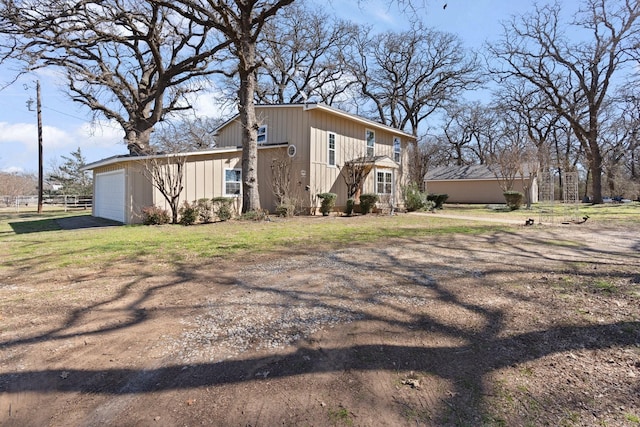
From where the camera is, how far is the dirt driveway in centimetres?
205

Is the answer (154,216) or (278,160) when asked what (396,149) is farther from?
(154,216)

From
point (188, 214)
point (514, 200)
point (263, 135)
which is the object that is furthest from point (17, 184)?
point (514, 200)

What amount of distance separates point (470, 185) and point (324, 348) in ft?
106

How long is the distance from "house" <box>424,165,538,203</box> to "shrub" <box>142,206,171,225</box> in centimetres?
2675

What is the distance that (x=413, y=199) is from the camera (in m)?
18.4

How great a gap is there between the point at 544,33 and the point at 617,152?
19.8 metres

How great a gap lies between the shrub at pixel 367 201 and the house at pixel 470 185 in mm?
17705

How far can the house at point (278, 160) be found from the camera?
42.6 feet

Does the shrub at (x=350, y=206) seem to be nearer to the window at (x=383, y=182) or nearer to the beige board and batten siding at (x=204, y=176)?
the window at (x=383, y=182)

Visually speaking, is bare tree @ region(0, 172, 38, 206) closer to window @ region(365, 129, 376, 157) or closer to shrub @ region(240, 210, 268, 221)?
shrub @ region(240, 210, 268, 221)

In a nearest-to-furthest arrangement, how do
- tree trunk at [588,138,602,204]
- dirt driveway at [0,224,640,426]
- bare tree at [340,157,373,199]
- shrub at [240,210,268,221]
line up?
dirt driveway at [0,224,640,426], shrub at [240,210,268,221], bare tree at [340,157,373,199], tree trunk at [588,138,602,204]

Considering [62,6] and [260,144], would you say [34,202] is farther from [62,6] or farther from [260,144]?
[260,144]

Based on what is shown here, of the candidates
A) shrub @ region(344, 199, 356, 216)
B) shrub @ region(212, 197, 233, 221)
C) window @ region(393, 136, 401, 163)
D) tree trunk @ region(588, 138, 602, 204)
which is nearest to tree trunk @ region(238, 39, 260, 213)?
shrub @ region(212, 197, 233, 221)

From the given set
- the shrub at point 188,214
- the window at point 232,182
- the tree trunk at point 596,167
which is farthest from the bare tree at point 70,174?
the tree trunk at point 596,167
